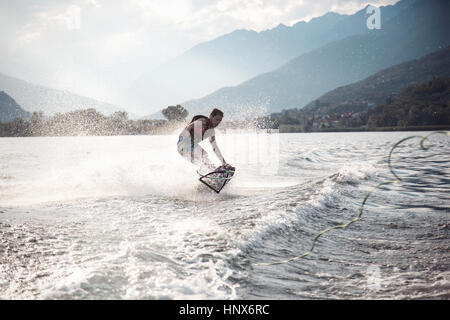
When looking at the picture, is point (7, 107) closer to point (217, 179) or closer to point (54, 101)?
point (54, 101)

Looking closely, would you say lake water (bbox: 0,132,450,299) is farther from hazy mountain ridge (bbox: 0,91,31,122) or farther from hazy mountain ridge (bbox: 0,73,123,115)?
hazy mountain ridge (bbox: 0,91,31,122)

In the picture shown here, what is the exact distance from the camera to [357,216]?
832 cm

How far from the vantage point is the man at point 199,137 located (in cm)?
1138

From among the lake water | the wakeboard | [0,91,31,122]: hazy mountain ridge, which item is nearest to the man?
the wakeboard

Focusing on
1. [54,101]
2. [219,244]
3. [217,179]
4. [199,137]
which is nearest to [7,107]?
[54,101]

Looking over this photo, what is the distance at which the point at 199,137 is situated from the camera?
11.5 m

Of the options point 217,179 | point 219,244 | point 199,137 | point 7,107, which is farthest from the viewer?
point 7,107

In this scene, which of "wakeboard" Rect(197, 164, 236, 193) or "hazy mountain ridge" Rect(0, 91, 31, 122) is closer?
"wakeboard" Rect(197, 164, 236, 193)

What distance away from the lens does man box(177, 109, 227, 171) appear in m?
11.4

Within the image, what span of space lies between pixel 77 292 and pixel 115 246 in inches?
61.7

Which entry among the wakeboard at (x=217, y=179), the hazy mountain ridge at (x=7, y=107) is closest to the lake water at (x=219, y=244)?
the wakeboard at (x=217, y=179)

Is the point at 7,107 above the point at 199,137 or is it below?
above
